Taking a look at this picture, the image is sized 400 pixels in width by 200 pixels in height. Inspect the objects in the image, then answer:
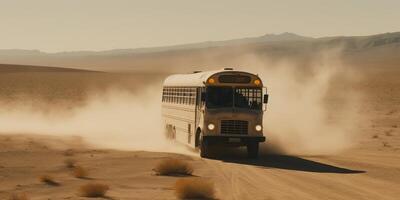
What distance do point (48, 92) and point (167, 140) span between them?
57215 mm

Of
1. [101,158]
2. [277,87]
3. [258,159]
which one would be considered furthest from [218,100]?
[277,87]

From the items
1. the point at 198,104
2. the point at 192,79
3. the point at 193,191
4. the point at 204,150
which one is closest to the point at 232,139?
the point at 204,150

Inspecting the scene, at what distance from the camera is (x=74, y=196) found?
47.8 feet

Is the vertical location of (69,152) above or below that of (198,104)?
below

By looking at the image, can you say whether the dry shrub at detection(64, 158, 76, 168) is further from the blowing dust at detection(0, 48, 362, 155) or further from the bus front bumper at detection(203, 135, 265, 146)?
the blowing dust at detection(0, 48, 362, 155)

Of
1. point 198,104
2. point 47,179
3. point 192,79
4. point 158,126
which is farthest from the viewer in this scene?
point 158,126

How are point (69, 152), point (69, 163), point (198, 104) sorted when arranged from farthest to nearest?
1. point (69, 152)
2. point (198, 104)
3. point (69, 163)

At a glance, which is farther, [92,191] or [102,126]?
[102,126]

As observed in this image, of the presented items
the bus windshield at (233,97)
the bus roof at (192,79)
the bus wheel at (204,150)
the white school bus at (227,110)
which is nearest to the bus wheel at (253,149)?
the white school bus at (227,110)

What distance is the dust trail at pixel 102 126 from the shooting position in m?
30.3

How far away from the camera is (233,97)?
75.0ft

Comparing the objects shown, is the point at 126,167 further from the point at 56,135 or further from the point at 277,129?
the point at 56,135

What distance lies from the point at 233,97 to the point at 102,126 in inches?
859

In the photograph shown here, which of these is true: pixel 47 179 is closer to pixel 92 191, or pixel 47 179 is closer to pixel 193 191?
pixel 92 191
